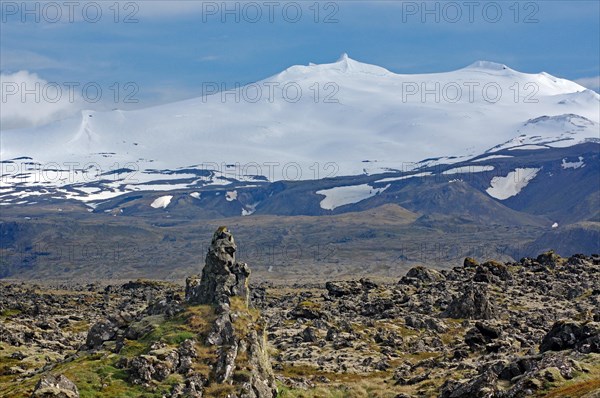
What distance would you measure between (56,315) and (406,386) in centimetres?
7180

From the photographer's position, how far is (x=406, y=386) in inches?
2653

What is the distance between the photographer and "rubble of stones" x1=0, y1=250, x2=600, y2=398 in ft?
182

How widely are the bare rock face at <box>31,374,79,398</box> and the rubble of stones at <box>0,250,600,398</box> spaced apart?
2.8 inches

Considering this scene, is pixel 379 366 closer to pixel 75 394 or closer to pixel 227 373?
pixel 227 373

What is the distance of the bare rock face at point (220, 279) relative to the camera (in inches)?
2472

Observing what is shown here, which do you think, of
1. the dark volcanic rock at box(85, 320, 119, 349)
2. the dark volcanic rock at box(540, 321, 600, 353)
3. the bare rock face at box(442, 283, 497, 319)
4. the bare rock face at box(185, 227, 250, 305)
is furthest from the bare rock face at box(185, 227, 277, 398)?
the bare rock face at box(442, 283, 497, 319)

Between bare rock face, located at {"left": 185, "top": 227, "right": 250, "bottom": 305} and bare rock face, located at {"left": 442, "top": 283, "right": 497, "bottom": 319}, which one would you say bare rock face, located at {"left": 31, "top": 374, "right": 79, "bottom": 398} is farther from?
bare rock face, located at {"left": 442, "top": 283, "right": 497, "bottom": 319}

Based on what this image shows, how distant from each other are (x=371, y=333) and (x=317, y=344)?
7.18 m

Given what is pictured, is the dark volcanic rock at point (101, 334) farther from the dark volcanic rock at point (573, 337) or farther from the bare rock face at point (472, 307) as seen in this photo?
the bare rock face at point (472, 307)

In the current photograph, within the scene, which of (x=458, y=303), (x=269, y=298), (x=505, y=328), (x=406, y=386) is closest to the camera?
(x=406, y=386)

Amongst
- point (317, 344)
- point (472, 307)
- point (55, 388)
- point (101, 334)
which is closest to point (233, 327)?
point (101, 334)

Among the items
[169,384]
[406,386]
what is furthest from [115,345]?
[406,386]

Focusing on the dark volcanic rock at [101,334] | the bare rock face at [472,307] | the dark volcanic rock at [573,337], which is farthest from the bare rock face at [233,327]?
the bare rock face at [472,307]

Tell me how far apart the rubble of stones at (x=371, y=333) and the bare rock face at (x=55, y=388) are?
0.24 feet
